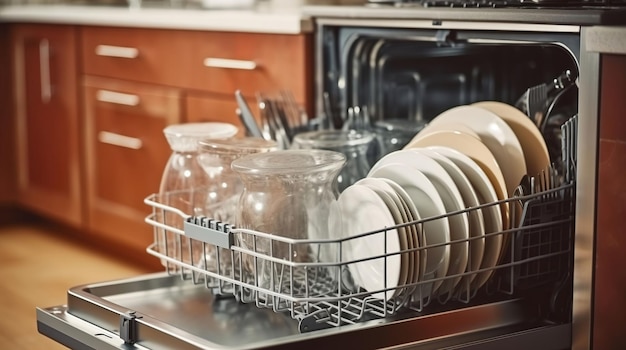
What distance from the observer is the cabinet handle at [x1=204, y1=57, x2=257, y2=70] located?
2.21 m

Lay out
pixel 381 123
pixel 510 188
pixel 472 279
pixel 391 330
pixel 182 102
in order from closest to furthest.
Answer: pixel 391 330
pixel 472 279
pixel 510 188
pixel 381 123
pixel 182 102

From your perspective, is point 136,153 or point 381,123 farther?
point 136,153

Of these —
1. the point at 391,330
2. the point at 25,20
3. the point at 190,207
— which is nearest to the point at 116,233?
the point at 25,20

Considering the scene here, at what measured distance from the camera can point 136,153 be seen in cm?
275

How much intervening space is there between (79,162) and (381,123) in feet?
5.09

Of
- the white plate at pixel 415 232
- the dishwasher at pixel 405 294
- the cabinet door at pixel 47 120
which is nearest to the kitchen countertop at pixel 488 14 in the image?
the dishwasher at pixel 405 294

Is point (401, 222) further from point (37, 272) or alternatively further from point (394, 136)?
point (37, 272)

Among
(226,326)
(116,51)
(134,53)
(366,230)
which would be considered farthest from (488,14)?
(116,51)

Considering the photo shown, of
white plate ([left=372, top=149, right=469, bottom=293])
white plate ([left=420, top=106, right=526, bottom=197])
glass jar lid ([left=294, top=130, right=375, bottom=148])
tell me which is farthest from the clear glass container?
white plate ([left=372, top=149, right=469, bottom=293])

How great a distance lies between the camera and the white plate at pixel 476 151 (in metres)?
1.45

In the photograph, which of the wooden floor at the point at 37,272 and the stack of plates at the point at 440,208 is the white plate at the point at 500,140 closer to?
the stack of plates at the point at 440,208

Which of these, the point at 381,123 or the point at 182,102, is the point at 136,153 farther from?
the point at 381,123

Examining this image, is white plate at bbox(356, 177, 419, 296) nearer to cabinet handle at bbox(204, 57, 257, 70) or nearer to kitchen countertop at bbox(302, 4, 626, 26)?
kitchen countertop at bbox(302, 4, 626, 26)

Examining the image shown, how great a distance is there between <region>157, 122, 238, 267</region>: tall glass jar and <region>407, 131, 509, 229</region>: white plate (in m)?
0.34
